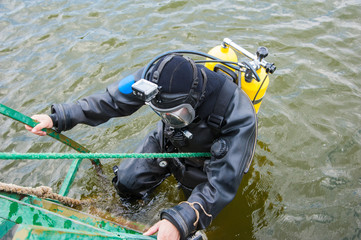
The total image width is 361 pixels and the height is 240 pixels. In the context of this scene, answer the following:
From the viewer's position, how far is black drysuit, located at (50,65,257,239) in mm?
2596

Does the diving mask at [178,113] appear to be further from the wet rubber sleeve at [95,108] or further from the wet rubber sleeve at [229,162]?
the wet rubber sleeve at [95,108]

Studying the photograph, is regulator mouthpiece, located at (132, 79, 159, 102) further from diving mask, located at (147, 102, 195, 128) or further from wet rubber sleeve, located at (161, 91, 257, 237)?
wet rubber sleeve, located at (161, 91, 257, 237)

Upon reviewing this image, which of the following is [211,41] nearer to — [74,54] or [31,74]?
[74,54]

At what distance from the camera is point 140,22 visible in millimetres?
6777

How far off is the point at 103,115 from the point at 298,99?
11.0ft

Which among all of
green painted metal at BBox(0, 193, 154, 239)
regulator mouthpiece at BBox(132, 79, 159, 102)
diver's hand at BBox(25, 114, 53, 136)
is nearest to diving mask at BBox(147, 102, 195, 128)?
regulator mouthpiece at BBox(132, 79, 159, 102)

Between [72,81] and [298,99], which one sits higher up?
[72,81]

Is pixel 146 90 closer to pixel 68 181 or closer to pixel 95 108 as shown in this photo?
pixel 95 108

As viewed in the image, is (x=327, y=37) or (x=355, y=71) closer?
(x=355, y=71)

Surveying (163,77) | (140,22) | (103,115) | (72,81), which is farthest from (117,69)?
(163,77)

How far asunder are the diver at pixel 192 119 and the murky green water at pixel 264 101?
1.24 m

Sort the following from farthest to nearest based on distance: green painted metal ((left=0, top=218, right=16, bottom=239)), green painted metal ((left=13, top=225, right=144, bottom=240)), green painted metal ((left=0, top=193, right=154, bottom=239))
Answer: green painted metal ((left=0, top=218, right=16, bottom=239))
green painted metal ((left=0, top=193, right=154, bottom=239))
green painted metal ((left=13, top=225, right=144, bottom=240))

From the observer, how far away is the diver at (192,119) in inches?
94.1

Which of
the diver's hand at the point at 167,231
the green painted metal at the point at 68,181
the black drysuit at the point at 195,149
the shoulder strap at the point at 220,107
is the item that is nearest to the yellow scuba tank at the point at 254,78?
the black drysuit at the point at 195,149
